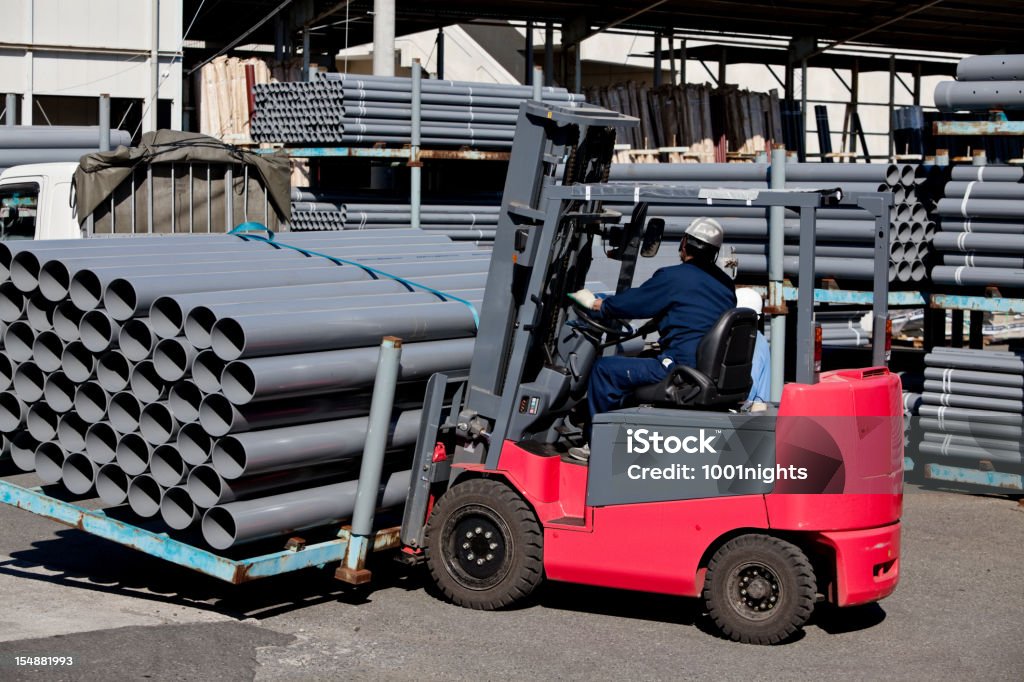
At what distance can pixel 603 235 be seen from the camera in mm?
7621

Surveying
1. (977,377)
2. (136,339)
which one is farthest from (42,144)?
Answer: (977,377)

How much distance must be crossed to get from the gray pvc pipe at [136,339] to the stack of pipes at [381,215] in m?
8.86

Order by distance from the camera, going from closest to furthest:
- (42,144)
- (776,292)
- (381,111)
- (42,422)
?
(42,422) < (776,292) < (381,111) < (42,144)

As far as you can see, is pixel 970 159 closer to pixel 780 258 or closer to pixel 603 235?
pixel 780 258

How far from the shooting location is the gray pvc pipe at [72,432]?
7461mm

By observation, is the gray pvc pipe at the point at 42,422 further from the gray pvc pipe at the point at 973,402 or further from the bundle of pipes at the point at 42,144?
the bundle of pipes at the point at 42,144

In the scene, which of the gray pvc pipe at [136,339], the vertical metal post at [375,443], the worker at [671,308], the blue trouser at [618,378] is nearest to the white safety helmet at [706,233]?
the worker at [671,308]

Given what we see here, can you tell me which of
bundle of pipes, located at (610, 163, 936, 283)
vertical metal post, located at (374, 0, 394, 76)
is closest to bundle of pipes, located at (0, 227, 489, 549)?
bundle of pipes, located at (610, 163, 936, 283)

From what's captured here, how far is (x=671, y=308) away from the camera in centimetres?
708

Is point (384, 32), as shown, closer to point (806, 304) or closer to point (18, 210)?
point (18, 210)

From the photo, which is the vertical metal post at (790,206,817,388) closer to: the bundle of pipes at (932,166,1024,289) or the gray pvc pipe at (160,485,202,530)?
the gray pvc pipe at (160,485,202,530)

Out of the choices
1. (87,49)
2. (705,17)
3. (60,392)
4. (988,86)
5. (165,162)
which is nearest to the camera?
(60,392)

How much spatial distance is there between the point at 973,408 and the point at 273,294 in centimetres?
672

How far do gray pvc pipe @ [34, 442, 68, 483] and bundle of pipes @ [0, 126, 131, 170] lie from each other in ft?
28.3
